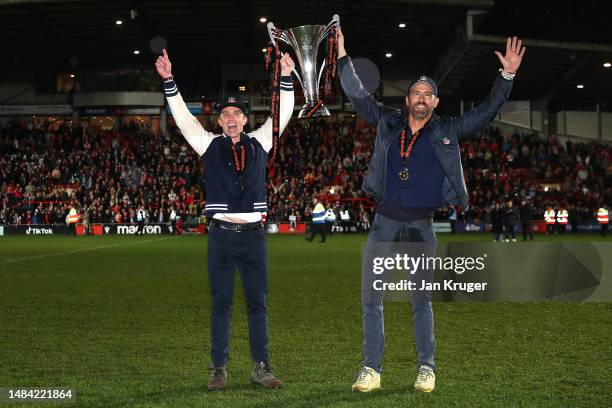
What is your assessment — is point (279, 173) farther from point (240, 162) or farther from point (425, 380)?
point (425, 380)

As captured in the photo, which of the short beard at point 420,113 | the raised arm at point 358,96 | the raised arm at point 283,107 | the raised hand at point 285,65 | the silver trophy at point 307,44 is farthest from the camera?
the silver trophy at point 307,44

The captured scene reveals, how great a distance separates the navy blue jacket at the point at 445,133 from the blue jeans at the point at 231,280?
41.4 inches

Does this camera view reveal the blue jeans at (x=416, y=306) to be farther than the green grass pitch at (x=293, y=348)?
Yes

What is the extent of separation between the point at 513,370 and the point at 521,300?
16.8 feet

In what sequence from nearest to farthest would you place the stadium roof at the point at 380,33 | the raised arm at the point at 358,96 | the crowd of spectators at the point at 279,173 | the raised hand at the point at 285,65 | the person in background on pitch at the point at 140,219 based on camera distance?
the raised arm at the point at 358,96 < the raised hand at the point at 285,65 < the stadium roof at the point at 380,33 < the person in background on pitch at the point at 140,219 < the crowd of spectators at the point at 279,173

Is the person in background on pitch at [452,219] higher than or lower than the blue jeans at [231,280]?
lower

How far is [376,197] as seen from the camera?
6.15m

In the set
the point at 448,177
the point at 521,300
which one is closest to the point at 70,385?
the point at 448,177

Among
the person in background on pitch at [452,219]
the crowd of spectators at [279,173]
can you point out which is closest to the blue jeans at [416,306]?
the crowd of spectators at [279,173]

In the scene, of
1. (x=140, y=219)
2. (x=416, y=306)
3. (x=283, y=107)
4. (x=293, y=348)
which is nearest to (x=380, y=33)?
(x=140, y=219)

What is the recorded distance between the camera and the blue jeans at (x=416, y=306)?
20.0ft

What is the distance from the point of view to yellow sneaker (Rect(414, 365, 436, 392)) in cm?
596

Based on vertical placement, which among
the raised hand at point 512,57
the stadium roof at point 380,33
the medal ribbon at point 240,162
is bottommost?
the medal ribbon at point 240,162

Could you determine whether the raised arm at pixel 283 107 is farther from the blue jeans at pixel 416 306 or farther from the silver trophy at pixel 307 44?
the blue jeans at pixel 416 306
